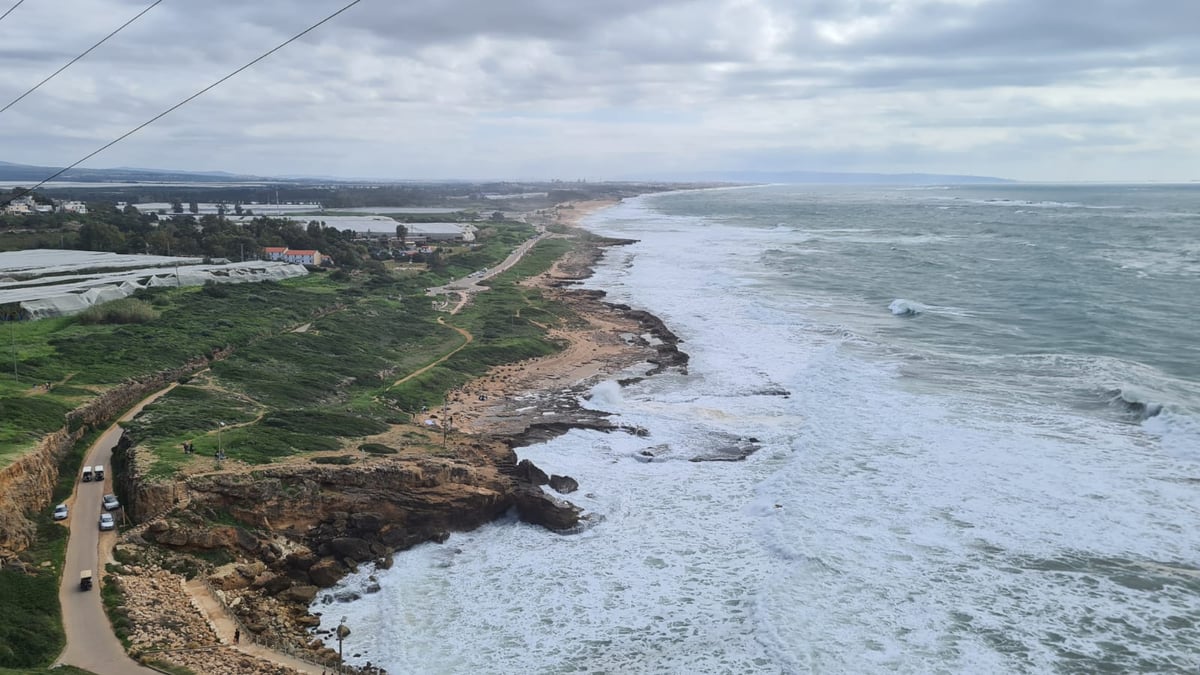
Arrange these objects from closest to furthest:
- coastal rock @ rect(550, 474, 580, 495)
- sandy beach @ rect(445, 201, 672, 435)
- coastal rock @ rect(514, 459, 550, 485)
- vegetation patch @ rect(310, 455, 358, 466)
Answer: vegetation patch @ rect(310, 455, 358, 466)
coastal rock @ rect(550, 474, 580, 495)
coastal rock @ rect(514, 459, 550, 485)
sandy beach @ rect(445, 201, 672, 435)

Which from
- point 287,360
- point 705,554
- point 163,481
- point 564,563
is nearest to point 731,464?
point 705,554

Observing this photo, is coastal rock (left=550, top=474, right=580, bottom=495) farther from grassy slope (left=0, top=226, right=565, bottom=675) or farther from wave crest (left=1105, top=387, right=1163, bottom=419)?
wave crest (left=1105, top=387, right=1163, bottom=419)

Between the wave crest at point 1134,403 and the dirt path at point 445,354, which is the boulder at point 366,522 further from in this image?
the wave crest at point 1134,403

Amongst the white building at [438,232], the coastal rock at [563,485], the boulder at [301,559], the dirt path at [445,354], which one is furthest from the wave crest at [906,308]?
the white building at [438,232]

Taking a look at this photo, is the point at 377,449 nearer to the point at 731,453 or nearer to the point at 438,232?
the point at 731,453

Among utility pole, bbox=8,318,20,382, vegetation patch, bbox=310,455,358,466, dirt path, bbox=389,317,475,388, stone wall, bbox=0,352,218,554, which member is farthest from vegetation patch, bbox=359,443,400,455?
utility pole, bbox=8,318,20,382

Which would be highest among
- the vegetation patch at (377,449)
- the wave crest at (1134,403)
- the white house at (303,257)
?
the white house at (303,257)

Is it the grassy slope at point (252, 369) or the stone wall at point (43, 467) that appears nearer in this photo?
the stone wall at point (43, 467)
